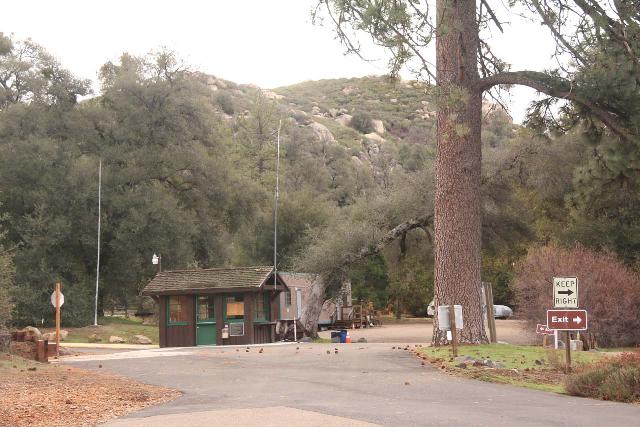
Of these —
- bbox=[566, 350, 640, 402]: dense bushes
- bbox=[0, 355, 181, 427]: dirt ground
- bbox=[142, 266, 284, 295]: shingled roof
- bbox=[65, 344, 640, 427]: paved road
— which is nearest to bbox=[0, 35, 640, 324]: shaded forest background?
bbox=[142, 266, 284, 295]: shingled roof

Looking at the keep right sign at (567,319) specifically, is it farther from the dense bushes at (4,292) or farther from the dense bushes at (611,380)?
the dense bushes at (4,292)

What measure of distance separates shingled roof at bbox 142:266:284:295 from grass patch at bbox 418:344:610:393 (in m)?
12.9

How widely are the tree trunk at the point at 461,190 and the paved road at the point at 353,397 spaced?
3623mm

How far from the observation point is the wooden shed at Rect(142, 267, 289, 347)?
3275 centimetres

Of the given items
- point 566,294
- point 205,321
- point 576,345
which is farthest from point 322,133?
point 566,294

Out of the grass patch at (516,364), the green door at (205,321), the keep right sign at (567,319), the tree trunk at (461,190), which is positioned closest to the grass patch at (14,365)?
the grass patch at (516,364)

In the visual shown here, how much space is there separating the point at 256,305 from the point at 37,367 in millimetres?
16546

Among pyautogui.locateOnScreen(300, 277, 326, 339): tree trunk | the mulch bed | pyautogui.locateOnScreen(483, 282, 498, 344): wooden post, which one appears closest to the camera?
the mulch bed

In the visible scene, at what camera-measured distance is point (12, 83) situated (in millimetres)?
58281

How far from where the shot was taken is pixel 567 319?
599 inches

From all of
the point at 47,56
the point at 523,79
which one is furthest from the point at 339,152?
the point at 523,79

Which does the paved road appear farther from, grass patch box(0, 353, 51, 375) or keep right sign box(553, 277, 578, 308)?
keep right sign box(553, 277, 578, 308)

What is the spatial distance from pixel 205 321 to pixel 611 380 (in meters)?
23.2

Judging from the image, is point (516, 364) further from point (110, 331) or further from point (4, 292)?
point (110, 331)
